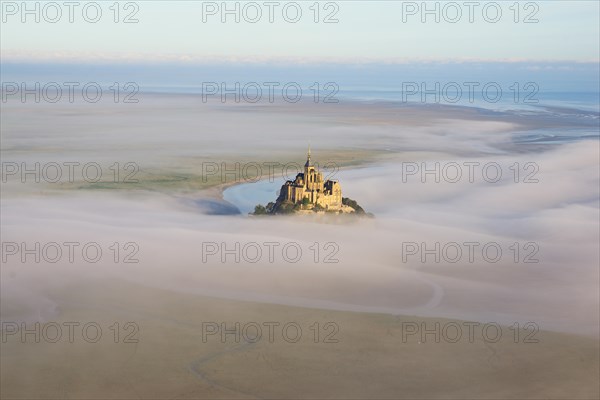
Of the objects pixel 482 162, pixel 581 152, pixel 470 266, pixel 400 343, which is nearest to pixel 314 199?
pixel 470 266

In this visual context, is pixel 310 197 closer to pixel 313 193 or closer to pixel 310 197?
pixel 310 197

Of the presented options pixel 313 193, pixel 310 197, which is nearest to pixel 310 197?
pixel 310 197

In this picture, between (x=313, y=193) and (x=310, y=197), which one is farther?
(x=313, y=193)

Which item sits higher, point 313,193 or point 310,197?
point 313,193

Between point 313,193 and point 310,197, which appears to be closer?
point 310,197

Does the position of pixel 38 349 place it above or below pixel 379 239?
below

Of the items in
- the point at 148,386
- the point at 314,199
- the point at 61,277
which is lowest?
the point at 148,386

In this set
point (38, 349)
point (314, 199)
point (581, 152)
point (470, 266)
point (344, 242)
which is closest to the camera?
point (38, 349)

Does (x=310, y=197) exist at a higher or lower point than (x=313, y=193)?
lower

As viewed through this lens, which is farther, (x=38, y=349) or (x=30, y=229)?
(x=30, y=229)

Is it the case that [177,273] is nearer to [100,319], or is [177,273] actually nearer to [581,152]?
[100,319]

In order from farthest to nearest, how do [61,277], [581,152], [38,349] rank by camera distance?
[581,152] → [61,277] → [38,349]
